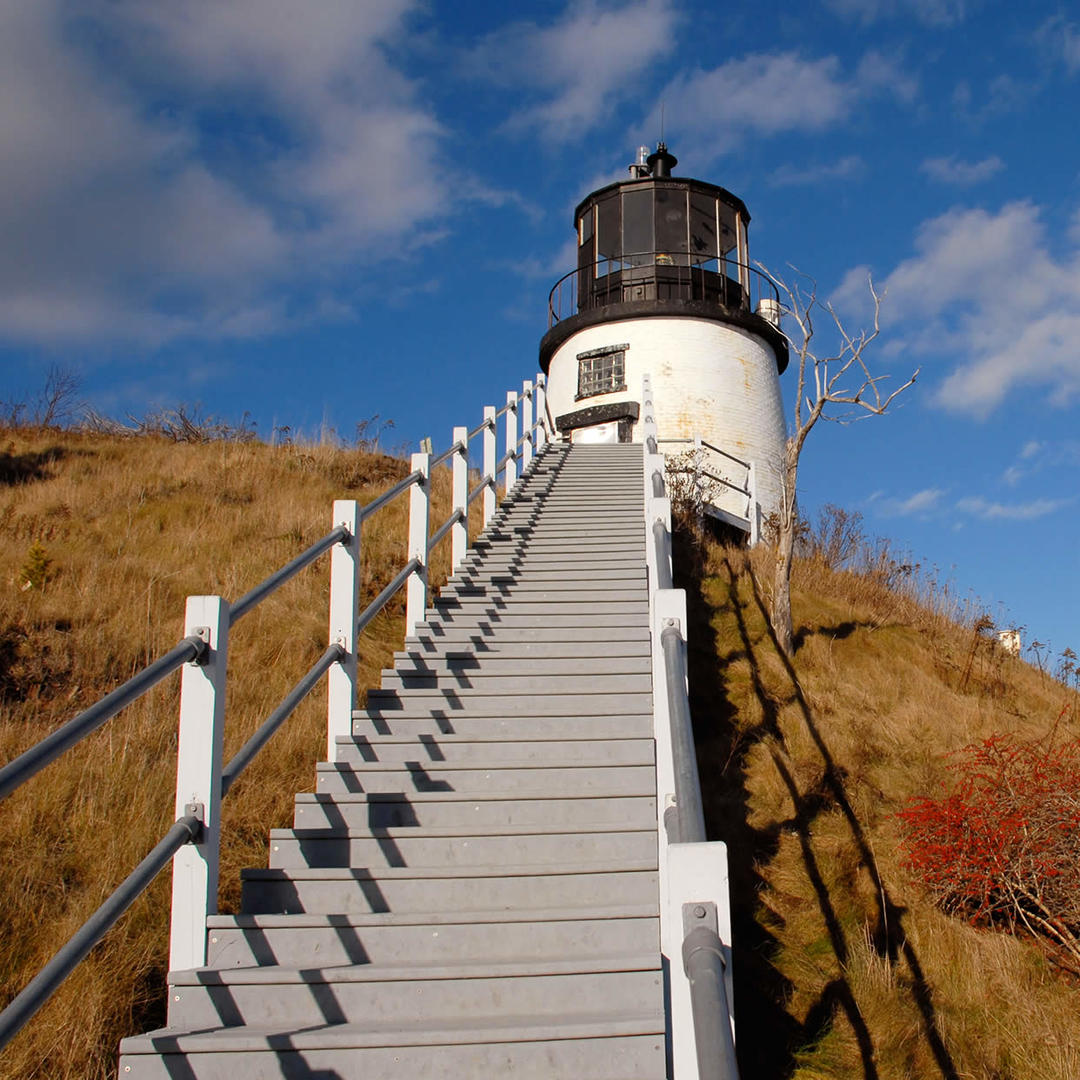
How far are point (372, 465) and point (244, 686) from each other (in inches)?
371

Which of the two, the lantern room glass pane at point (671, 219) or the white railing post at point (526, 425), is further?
the lantern room glass pane at point (671, 219)

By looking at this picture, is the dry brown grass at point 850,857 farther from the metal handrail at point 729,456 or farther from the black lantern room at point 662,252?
the black lantern room at point 662,252

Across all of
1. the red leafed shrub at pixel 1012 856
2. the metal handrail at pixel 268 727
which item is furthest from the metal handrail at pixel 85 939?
the red leafed shrub at pixel 1012 856

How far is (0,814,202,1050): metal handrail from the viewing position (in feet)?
7.23

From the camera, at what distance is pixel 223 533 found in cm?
1123

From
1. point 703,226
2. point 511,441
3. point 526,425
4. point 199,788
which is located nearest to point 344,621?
point 199,788

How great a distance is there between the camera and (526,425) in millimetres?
12906

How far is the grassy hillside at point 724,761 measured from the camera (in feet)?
13.9

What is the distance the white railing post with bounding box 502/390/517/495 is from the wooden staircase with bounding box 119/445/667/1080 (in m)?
5.02

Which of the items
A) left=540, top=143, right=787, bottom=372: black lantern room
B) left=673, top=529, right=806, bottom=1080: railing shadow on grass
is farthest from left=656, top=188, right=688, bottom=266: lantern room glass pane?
left=673, top=529, right=806, bottom=1080: railing shadow on grass

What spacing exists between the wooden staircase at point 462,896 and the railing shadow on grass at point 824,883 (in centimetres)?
113

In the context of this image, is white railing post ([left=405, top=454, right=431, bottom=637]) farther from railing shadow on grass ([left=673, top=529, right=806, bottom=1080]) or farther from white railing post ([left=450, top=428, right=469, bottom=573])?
railing shadow on grass ([left=673, top=529, right=806, bottom=1080])

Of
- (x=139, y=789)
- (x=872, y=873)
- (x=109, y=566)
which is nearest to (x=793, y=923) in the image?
(x=872, y=873)

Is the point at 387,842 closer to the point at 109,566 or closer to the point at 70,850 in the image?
the point at 70,850
